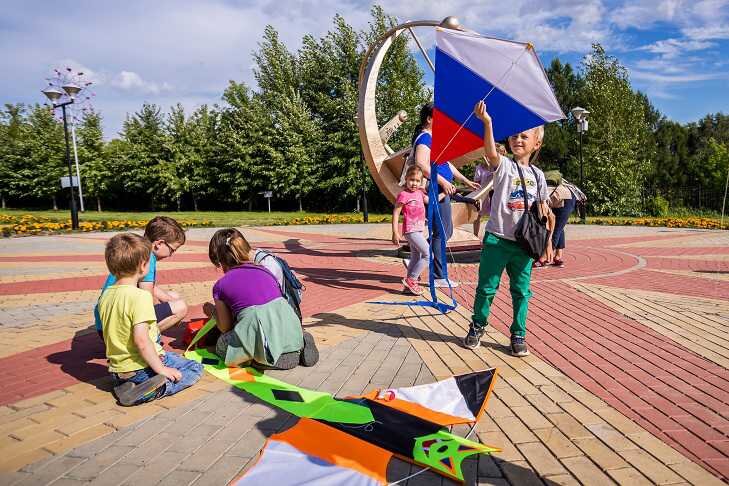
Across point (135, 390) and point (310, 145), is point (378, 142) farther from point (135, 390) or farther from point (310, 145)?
point (310, 145)

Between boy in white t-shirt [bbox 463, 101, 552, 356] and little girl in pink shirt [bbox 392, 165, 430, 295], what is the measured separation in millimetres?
2044

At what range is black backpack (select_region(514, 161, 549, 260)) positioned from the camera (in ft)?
11.9

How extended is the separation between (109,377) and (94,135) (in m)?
42.3

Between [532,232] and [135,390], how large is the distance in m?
2.99

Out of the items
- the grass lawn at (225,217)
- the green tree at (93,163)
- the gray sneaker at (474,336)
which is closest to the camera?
the gray sneaker at (474,336)

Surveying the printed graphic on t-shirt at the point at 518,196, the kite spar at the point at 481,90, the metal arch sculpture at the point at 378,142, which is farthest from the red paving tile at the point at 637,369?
the metal arch sculpture at the point at 378,142

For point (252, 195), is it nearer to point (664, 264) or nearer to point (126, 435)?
point (664, 264)

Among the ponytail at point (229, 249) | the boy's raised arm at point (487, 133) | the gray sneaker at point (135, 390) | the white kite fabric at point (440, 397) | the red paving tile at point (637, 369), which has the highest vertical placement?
the boy's raised arm at point (487, 133)

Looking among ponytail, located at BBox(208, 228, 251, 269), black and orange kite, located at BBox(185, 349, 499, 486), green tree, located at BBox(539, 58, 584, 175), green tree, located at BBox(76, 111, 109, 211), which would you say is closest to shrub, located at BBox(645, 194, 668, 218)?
green tree, located at BBox(539, 58, 584, 175)

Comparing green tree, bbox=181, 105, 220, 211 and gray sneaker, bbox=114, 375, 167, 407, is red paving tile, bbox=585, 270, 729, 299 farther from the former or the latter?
green tree, bbox=181, 105, 220, 211

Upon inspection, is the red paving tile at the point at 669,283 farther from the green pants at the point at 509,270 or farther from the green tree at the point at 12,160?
the green tree at the point at 12,160

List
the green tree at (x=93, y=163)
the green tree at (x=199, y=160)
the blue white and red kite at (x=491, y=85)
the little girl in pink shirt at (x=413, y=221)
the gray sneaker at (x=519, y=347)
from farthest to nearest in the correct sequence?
the green tree at (x=93, y=163), the green tree at (x=199, y=160), the little girl in pink shirt at (x=413, y=221), the gray sneaker at (x=519, y=347), the blue white and red kite at (x=491, y=85)

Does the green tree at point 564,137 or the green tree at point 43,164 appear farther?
the green tree at point 43,164

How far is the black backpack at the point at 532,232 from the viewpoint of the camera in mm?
3613
